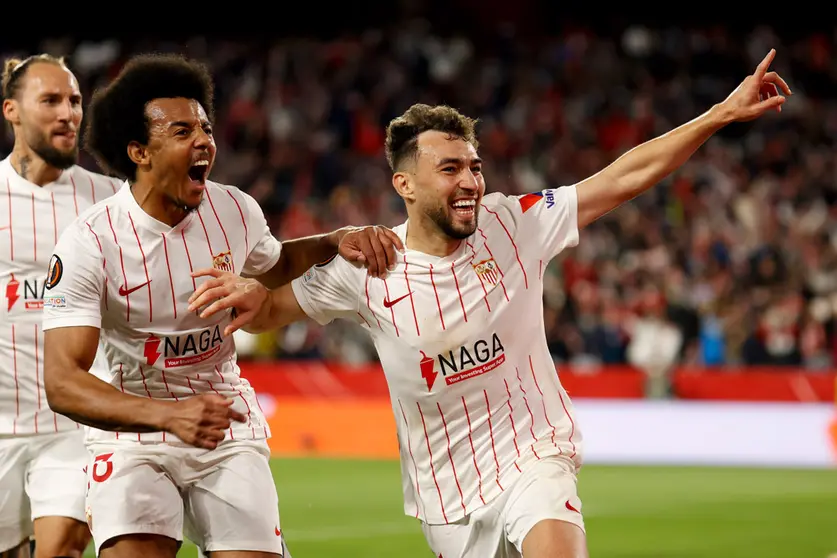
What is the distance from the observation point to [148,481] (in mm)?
5148

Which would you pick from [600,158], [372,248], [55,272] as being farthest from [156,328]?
[600,158]

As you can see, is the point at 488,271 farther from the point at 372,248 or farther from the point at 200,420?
the point at 200,420

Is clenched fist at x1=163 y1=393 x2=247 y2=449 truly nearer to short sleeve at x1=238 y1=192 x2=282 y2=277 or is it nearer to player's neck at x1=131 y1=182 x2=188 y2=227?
player's neck at x1=131 y1=182 x2=188 y2=227

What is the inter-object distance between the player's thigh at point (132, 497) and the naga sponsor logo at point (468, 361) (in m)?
1.20

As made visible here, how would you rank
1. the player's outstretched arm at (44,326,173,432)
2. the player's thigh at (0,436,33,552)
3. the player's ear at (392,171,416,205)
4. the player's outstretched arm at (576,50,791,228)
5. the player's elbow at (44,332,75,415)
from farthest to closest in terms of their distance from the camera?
the player's thigh at (0,436,33,552) < the player's ear at (392,171,416,205) < the player's outstretched arm at (576,50,791,228) < the player's elbow at (44,332,75,415) < the player's outstretched arm at (44,326,173,432)

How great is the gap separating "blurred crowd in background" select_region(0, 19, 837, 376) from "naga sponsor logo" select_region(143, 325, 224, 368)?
11889 millimetres

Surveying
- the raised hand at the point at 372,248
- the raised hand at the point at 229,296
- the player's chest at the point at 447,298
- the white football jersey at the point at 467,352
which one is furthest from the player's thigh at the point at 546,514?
the raised hand at the point at 229,296

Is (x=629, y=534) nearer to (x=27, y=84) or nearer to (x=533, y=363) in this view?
(x=533, y=363)

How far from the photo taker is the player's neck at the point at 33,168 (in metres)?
6.53

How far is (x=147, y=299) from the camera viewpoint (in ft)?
17.2

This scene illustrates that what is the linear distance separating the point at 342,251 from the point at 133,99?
1094mm

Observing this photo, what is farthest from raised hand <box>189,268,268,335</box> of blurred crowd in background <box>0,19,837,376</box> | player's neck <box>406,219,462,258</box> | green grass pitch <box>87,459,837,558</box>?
blurred crowd in background <box>0,19,837,376</box>

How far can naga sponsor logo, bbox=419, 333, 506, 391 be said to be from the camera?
222 inches

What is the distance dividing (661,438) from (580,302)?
2.91m
